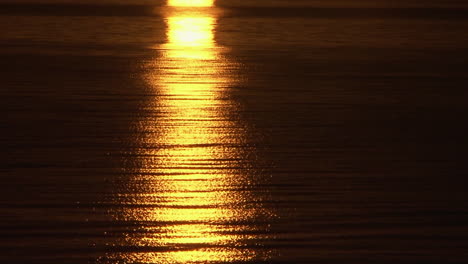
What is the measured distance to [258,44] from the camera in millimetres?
3807

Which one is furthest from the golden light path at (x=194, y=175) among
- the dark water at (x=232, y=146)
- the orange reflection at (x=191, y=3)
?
the orange reflection at (x=191, y=3)

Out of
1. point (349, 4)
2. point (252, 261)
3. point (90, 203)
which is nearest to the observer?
point (252, 261)

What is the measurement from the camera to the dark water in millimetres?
1636

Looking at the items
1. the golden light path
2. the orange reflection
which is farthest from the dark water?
the orange reflection

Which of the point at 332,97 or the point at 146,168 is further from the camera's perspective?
the point at 332,97

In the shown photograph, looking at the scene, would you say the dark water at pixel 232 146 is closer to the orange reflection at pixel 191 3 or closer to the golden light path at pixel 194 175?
the golden light path at pixel 194 175

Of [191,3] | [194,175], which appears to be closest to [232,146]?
[194,175]

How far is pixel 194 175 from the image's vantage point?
201 cm

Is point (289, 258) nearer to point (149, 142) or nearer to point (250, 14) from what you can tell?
point (149, 142)

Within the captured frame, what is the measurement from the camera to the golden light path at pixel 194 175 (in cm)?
161

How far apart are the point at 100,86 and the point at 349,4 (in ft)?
8.76

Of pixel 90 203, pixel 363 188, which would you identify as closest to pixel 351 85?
pixel 363 188

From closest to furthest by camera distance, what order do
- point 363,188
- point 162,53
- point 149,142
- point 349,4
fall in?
1. point 363,188
2. point 149,142
3. point 162,53
4. point 349,4

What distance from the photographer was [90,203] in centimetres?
181
